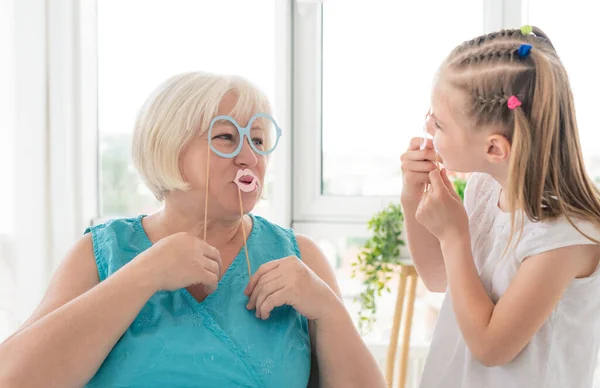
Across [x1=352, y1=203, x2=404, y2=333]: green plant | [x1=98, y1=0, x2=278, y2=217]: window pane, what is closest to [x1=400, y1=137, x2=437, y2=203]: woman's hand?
[x1=352, y1=203, x2=404, y2=333]: green plant

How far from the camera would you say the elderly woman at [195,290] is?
1.25 metres

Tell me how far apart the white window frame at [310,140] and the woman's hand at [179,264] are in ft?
4.84

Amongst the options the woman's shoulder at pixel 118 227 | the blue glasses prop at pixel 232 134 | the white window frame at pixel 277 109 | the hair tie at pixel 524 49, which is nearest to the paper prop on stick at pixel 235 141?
the blue glasses prop at pixel 232 134

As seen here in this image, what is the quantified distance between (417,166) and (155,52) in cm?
165

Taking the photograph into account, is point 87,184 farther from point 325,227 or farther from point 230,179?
point 230,179

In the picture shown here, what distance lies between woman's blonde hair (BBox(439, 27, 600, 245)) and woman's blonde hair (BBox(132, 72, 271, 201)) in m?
0.47

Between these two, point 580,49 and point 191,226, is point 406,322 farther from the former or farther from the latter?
point 580,49

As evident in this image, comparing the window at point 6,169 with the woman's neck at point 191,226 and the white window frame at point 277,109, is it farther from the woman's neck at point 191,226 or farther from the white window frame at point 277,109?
the woman's neck at point 191,226

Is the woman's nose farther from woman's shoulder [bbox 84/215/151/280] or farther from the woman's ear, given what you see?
the woman's ear

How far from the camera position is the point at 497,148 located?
129cm

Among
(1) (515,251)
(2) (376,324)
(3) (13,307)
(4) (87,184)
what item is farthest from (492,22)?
(3) (13,307)

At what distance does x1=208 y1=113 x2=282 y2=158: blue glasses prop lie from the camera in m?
1.38

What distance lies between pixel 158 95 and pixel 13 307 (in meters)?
1.42

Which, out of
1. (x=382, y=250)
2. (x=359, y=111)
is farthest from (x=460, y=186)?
(x=359, y=111)
